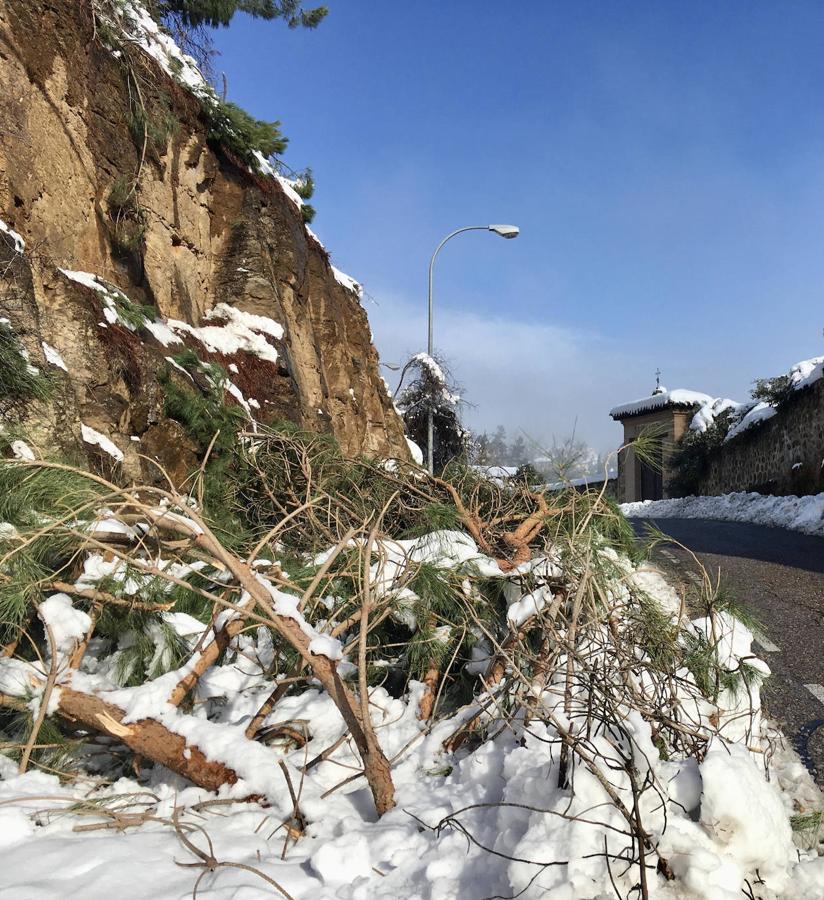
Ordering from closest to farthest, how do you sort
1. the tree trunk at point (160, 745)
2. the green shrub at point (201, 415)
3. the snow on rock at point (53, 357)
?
the tree trunk at point (160, 745) → the snow on rock at point (53, 357) → the green shrub at point (201, 415)

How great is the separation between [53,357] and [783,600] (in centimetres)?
578

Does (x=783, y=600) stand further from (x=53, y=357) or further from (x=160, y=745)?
(x=53, y=357)

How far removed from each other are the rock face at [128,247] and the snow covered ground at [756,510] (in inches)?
187

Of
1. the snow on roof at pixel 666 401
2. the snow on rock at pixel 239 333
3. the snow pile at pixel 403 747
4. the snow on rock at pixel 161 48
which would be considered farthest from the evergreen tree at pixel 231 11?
the snow on roof at pixel 666 401

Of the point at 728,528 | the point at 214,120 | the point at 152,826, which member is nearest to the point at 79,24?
the point at 214,120

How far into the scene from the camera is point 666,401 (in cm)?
2327

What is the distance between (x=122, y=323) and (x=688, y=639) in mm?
4251

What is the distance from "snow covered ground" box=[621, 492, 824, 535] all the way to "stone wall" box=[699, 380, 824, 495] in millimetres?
573

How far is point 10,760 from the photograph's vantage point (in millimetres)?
2180

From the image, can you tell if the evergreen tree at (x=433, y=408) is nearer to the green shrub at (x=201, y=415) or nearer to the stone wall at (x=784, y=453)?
the stone wall at (x=784, y=453)

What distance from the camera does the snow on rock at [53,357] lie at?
3883 millimetres

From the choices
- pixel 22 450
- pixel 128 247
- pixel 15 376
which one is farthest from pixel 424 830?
pixel 128 247

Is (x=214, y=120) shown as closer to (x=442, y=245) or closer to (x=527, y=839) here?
(x=442, y=245)

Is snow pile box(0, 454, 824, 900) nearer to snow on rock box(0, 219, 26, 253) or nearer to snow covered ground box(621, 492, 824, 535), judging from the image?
snow on rock box(0, 219, 26, 253)
